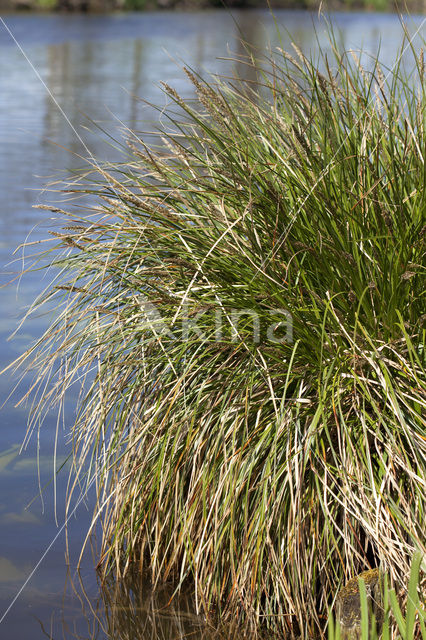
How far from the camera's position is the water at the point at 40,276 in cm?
304

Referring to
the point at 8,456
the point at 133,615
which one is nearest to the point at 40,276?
the point at 8,456

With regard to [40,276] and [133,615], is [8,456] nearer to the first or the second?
[133,615]

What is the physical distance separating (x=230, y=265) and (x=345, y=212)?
421 mm

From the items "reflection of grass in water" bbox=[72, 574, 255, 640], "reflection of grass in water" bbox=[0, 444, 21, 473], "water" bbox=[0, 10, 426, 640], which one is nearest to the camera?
"reflection of grass in water" bbox=[72, 574, 255, 640]

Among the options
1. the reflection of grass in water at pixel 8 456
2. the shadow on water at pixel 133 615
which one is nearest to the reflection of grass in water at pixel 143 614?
the shadow on water at pixel 133 615

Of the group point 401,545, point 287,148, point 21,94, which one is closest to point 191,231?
point 287,148

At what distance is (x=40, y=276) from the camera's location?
250 inches

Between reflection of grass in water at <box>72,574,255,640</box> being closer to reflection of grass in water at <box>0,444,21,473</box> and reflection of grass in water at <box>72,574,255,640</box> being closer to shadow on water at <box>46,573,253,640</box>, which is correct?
shadow on water at <box>46,573,253,640</box>

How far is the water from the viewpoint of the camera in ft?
9.96

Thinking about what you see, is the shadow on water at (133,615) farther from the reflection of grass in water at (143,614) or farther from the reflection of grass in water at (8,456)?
the reflection of grass in water at (8,456)

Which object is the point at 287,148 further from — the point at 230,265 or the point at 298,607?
the point at 298,607

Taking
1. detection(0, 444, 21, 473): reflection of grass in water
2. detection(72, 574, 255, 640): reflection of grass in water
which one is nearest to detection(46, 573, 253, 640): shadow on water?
detection(72, 574, 255, 640): reflection of grass in water

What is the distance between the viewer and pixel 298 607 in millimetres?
2674

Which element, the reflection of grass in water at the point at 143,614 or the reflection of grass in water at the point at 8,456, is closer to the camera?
the reflection of grass in water at the point at 143,614
